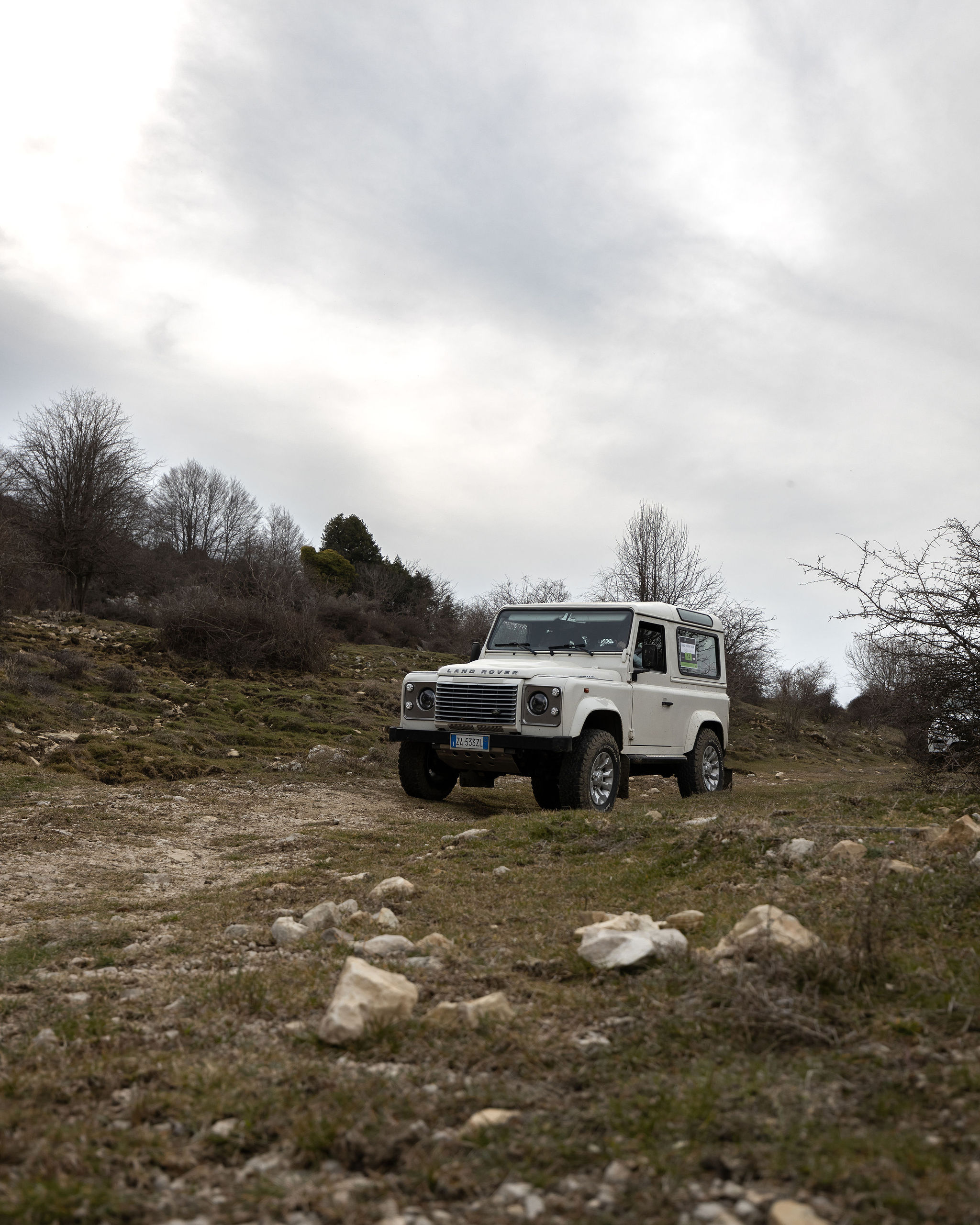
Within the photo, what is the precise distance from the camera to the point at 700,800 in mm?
10375

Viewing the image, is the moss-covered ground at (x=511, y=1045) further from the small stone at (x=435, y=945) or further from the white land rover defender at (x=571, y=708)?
the white land rover defender at (x=571, y=708)

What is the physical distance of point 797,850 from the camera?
16.8 feet

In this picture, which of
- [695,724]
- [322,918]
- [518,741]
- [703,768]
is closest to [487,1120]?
[322,918]

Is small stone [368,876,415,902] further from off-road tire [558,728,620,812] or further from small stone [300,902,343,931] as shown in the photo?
off-road tire [558,728,620,812]

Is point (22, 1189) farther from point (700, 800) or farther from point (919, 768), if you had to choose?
point (919, 768)

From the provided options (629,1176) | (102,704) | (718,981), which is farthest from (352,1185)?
(102,704)

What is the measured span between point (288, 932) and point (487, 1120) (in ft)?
7.22

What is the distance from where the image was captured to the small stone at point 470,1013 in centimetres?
292

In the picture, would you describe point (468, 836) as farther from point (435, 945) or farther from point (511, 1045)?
point (511, 1045)

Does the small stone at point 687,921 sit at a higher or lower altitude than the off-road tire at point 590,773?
lower

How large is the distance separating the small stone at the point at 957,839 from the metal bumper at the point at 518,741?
A: 439 cm

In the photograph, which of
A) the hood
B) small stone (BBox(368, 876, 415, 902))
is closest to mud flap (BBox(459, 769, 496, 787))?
the hood

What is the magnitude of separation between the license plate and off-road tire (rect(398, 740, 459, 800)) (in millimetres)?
964

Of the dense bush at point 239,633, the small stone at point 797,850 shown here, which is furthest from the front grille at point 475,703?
the dense bush at point 239,633
